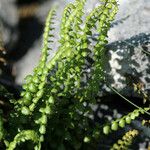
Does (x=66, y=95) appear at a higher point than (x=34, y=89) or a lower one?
lower

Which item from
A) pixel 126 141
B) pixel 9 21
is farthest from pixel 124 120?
pixel 9 21

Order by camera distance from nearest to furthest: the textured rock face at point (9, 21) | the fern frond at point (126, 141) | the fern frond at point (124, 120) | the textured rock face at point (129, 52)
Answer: the fern frond at point (124, 120), the fern frond at point (126, 141), the textured rock face at point (129, 52), the textured rock face at point (9, 21)

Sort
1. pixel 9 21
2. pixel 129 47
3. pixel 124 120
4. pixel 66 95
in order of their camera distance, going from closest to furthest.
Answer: pixel 124 120 < pixel 66 95 < pixel 129 47 < pixel 9 21

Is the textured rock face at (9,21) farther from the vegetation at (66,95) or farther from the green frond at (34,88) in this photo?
the green frond at (34,88)

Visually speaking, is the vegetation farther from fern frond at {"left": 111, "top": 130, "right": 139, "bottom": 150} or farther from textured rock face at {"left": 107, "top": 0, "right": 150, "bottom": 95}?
textured rock face at {"left": 107, "top": 0, "right": 150, "bottom": 95}

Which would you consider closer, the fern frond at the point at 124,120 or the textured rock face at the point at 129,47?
the fern frond at the point at 124,120

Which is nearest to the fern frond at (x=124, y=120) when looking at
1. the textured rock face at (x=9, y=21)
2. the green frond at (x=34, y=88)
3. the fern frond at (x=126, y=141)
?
the fern frond at (x=126, y=141)

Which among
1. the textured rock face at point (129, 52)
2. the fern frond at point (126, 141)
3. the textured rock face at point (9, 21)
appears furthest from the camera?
the textured rock face at point (9, 21)

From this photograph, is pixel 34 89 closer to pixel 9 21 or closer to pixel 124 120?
pixel 124 120

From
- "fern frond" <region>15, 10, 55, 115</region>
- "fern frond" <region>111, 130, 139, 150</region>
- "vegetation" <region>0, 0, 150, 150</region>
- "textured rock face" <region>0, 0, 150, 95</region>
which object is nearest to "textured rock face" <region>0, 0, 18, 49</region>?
"textured rock face" <region>0, 0, 150, 95</region>
